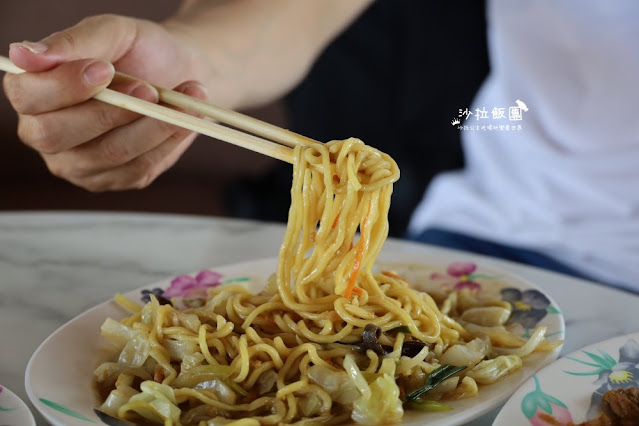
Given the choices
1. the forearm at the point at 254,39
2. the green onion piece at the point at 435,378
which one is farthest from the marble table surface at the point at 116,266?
the forearm at the point at 254,39

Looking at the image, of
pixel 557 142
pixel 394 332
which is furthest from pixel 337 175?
pixel 557 142

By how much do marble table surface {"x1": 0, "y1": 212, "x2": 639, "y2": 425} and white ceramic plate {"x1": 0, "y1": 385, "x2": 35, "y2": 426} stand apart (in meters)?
0.24

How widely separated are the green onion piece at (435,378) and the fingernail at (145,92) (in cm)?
78

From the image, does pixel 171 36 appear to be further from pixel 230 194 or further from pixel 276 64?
pixel 230 194

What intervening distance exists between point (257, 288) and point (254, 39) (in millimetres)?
1025

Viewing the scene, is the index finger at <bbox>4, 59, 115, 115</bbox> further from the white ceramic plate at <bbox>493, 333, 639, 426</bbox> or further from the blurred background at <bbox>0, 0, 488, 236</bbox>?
the blurred background at <bbox>0, 0, 488, 236</bbox>

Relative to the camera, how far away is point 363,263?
4.52ft

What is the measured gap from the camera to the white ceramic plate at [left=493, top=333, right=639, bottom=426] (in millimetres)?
1037

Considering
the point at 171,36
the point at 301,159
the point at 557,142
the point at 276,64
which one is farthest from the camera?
the point at 276,64

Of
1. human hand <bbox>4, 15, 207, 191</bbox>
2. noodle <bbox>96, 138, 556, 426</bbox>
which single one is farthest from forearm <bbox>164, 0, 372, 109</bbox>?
noodle <bbox>96, 138, 556, 426</bbox>

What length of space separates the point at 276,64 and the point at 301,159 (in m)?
1.21

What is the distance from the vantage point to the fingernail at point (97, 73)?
1417 mm

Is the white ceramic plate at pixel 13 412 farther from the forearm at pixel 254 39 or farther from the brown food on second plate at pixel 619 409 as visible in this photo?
the forearm at pixel 254 39

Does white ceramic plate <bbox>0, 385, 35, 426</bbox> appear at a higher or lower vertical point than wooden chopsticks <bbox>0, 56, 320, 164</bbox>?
lower
